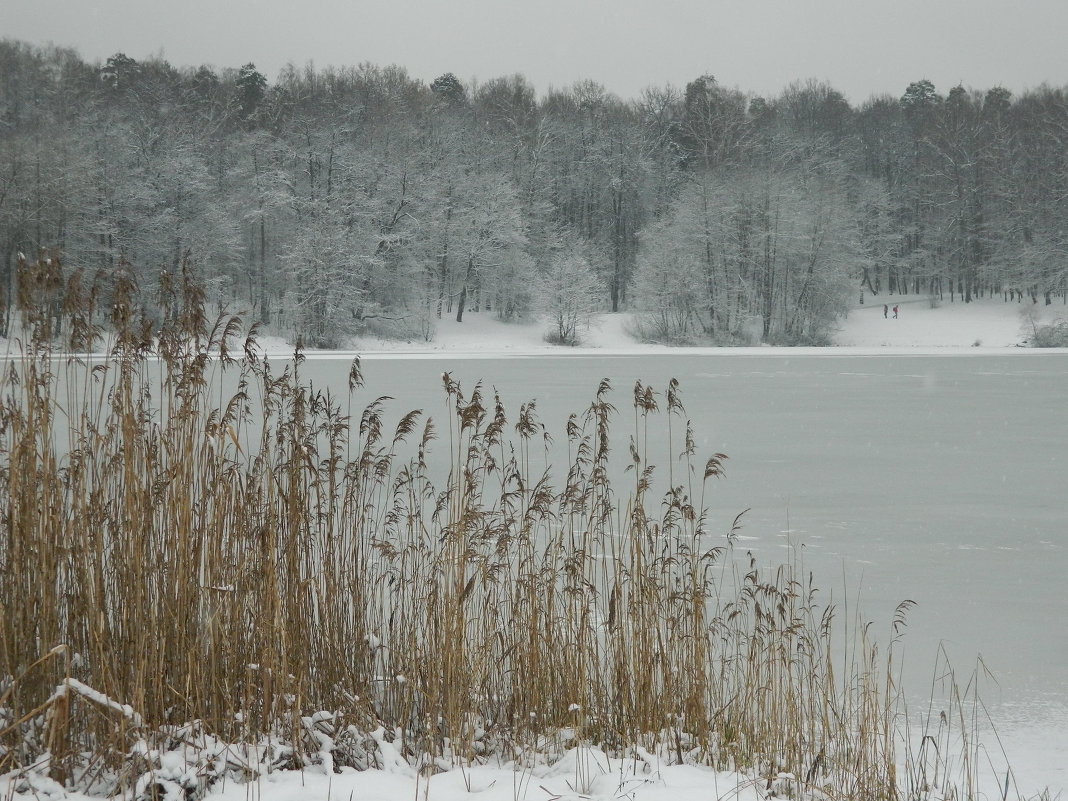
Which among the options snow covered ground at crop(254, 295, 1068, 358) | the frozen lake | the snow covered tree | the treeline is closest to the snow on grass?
snow covered ground at crop(254, 295, 1068, 358)

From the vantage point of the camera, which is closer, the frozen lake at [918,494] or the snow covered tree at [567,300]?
the frozen lake at [918,494]

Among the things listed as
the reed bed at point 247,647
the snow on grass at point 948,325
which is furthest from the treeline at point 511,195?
the reed bed at point 247,647

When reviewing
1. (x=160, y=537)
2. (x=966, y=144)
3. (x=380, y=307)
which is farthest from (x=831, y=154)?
(x=160, y=537)

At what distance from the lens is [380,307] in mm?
43344

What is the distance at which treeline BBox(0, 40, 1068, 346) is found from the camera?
40844mm

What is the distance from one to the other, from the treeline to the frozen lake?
57.0 ft

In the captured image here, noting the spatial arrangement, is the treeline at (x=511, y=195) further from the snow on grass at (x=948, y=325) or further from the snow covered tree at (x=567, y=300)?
the snow on grass at (x=948, y=325)

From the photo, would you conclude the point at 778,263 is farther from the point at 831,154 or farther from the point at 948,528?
the point at 948,528

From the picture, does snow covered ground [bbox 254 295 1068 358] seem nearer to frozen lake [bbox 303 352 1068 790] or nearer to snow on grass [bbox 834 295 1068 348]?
snow on grass [bbox 834 295 1068 348]

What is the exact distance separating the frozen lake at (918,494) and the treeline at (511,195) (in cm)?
1737

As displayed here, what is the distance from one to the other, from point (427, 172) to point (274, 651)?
46067 mm

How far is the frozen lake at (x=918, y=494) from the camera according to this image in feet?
19.1

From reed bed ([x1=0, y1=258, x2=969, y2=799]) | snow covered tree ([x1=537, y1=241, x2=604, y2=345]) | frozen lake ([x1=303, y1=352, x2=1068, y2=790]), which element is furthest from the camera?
snow covered tree ([x1=537, y1=241, x2=604, y2=345])

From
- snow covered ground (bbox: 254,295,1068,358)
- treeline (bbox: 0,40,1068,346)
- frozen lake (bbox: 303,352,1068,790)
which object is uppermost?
treeline (bbox: 0,40,1068,346)
